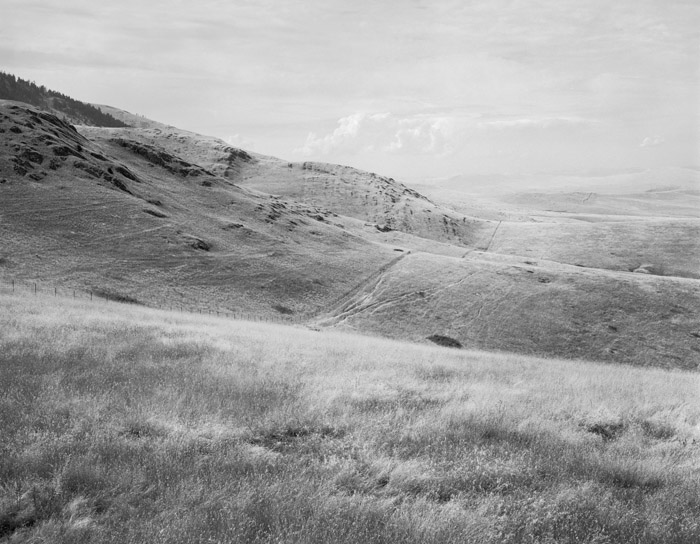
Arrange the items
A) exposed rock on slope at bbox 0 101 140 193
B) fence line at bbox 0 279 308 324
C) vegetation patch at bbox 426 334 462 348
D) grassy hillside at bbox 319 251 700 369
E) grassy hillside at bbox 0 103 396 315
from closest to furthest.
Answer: fence line at bbox 0 279 308 324 < vegetation patch at bbox 426 334 462 348 < grassy hillside at bbox 0 103 396 315 < grassy hillside at bbox 319 251 700 369 < exposed rock on slope at bbox 0 101 140 193

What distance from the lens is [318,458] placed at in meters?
6.53

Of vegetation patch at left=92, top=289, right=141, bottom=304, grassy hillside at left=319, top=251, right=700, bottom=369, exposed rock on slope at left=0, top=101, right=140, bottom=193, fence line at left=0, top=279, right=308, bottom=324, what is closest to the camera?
fence line at left=0, top=279, right=308, bottom=324

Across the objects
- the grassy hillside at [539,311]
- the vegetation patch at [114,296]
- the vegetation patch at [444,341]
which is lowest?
the vegetation patch at [444,341]

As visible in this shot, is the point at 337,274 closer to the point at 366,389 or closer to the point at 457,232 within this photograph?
the point at 366,389

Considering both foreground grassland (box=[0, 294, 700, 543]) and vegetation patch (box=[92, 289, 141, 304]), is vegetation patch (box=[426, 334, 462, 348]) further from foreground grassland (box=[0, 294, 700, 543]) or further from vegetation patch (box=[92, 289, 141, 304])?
foreground grassland (box=[0, 294, 700, 543])

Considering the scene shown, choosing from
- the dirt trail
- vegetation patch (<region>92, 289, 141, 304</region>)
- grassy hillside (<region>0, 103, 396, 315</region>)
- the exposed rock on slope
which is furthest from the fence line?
the exposed rock on slope

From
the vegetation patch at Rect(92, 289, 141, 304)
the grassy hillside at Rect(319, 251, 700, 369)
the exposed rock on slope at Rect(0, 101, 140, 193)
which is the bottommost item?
the vegetation patch at Rect(92, 289, 141, 304)

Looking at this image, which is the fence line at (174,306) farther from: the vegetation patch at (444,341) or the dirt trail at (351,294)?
the vegetation patch at (444,341)

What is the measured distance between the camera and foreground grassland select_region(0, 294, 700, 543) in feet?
16.4

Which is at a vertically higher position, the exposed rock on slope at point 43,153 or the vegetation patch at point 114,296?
the exposed rock on slope at point 43,153

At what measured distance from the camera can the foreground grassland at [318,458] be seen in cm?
499

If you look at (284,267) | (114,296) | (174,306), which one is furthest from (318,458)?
(284,267)

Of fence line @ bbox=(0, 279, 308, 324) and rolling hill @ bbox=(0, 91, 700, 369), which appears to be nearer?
fence line @ bbox=(0, 279, 308, 324)

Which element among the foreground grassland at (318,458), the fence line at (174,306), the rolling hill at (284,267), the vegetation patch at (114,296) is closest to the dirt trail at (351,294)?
the rolling hill at (284,267)
